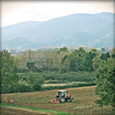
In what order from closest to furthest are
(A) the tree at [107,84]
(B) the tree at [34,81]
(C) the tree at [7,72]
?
(A) the tree at [107,84] < (C) the tree at [7,72] < (B) the tree at [34,81]

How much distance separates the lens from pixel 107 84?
14461 millimetres

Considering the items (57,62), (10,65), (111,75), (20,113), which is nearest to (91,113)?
(111,75)

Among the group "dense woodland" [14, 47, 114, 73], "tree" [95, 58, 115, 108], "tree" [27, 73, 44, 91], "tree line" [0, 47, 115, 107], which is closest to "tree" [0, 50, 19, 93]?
"tree line" [0, 47, 115, 107]

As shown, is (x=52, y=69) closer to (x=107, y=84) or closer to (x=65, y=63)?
(x=65, y=63)

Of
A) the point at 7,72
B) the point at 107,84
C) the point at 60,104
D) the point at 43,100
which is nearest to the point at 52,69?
the point at 7,72

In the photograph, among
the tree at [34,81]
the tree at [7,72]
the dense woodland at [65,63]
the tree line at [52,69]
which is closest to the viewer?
the tree line at [52,69]

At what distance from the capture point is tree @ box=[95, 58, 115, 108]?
1438 centimetres

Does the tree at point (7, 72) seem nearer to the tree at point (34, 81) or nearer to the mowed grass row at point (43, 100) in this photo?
the mowed grass row at point (43, 100)

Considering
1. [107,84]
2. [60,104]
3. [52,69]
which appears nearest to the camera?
[107,84]

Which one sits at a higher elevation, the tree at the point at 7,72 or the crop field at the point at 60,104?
the tree at the point at 7,72

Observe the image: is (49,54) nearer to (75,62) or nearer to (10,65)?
(75,62)

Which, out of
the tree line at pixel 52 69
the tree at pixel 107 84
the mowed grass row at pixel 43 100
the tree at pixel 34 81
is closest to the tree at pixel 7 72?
the tree line at pixel 52 69

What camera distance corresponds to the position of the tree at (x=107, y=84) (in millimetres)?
14375

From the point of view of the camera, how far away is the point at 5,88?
24.8 meters
